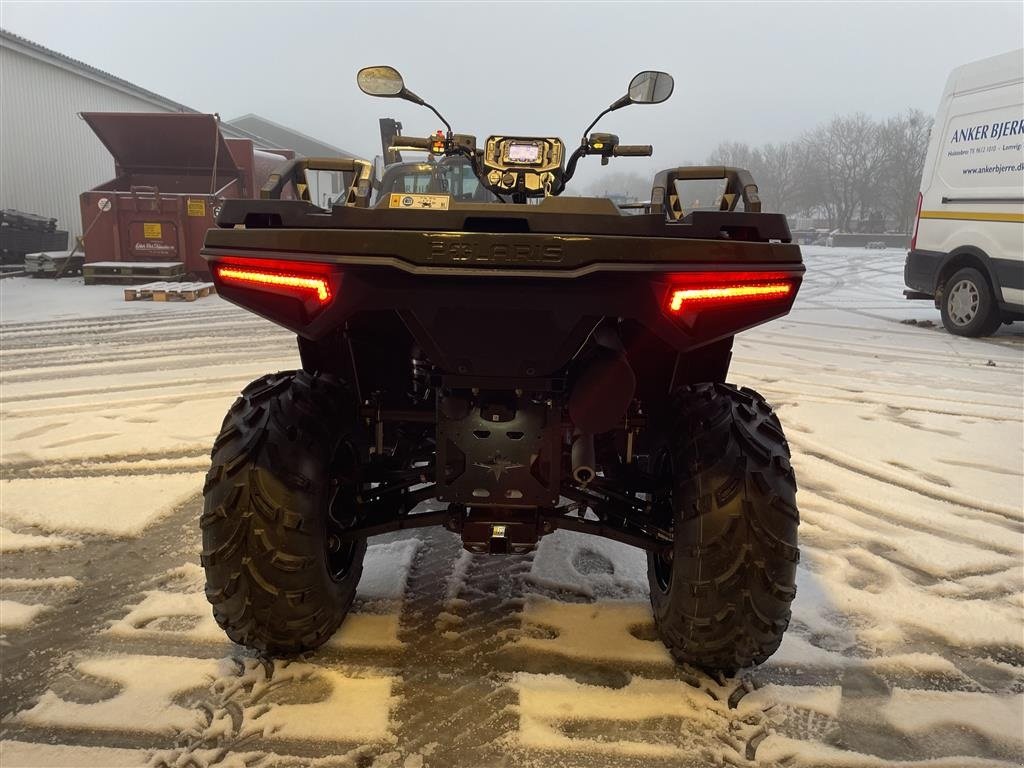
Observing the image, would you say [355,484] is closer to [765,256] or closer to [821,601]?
[765,256]

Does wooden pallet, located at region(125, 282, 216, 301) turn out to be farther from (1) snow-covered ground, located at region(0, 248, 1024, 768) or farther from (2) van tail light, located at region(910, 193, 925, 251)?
Answer: (2) van tail light, located at region(910, 193, 925, 251)

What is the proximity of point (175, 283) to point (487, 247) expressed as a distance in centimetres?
1168

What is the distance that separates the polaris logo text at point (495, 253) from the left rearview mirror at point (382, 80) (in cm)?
159

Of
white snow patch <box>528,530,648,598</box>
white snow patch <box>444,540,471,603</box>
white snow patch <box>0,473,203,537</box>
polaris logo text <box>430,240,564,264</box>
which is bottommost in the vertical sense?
white snow patch <box>444,540,471,603</box>

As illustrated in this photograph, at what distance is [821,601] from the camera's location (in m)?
2.41

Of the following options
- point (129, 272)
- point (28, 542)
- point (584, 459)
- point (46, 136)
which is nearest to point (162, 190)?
point (129, 272)

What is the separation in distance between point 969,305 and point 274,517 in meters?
9.39

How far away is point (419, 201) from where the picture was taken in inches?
64.1

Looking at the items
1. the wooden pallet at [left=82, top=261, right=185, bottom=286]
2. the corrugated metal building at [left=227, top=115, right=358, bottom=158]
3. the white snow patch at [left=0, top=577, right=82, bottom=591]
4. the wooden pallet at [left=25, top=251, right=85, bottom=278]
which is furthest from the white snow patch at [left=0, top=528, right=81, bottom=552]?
the corrugated metal building at [left=227, top=115, right=358, bottom=158]

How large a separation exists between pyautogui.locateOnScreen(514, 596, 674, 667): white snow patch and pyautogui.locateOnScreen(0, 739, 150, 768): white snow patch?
1069 mm

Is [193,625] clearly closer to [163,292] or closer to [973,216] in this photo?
[973,216]

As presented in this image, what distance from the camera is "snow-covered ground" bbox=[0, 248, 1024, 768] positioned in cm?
172

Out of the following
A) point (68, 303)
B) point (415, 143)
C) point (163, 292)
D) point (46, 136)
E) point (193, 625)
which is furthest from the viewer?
point (46, 136)

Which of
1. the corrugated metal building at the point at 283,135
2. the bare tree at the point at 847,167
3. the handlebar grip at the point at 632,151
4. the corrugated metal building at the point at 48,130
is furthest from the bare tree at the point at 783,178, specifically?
the handlebar grip at the point at 632,151
